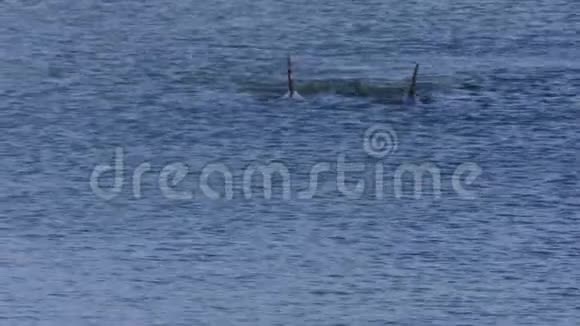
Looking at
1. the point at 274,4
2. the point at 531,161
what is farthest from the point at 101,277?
the point at 274,4

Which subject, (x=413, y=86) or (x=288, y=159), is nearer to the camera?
(x=288, y=159)

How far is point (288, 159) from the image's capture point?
1347 cm

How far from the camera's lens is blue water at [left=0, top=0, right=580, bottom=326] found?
35.8 ft

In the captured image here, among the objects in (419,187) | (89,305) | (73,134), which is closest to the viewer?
(89,305)

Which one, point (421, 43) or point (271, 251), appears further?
point (421, 43)

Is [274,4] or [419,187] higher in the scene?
[274,4]

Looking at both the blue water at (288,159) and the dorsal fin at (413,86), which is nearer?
the blue water at (288,159)

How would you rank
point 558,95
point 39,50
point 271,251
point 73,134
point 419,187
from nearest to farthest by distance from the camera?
1. point 271,251
2. point 419,187
3. point 73,134
4. point 558,95
5. point 39,50

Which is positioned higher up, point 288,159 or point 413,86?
point 413,86

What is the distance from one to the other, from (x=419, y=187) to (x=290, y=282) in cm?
239

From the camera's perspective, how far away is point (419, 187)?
13.0 meters

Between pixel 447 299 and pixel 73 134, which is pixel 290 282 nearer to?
pixel 447 299

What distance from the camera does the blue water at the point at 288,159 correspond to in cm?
1092

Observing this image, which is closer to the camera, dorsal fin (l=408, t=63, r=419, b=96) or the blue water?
the blue water
